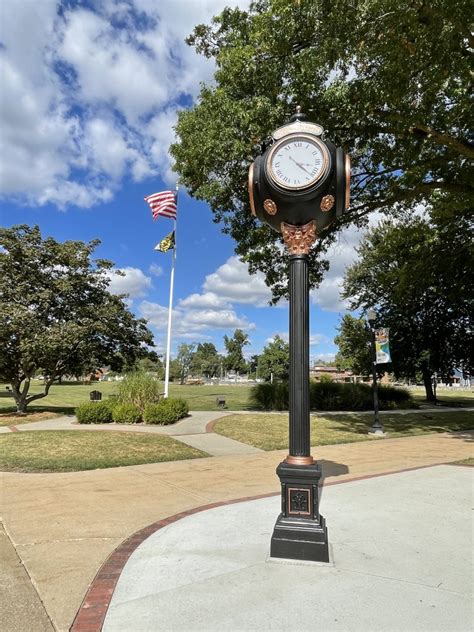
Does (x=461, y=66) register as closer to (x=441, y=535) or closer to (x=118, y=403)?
(x=441, y=535)

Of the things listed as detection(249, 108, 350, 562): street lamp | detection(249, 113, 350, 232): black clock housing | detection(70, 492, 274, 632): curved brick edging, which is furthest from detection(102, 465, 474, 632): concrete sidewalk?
detection(249, 113, 350, 232): black clock housing

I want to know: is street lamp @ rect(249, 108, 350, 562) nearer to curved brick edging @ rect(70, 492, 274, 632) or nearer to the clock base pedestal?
the clock base pedestal

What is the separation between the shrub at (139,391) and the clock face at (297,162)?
40.4ft

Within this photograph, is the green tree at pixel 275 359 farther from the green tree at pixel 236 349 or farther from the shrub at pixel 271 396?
the shrub at pixel 271 396

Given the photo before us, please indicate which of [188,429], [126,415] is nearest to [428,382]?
[188,429]

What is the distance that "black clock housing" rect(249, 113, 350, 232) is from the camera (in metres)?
4.70

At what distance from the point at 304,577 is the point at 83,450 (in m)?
7.86

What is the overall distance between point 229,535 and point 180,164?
443 inches

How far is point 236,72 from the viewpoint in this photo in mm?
10500

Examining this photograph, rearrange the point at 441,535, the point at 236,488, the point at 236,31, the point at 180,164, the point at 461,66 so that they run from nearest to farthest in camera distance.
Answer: the point at 441,535 → the point at 236,488 → the point at 461,66 → the point at 236,31 → the point at 180,164

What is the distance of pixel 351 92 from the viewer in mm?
10617

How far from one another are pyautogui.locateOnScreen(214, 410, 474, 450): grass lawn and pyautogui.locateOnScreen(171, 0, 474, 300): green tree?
7.01 meters

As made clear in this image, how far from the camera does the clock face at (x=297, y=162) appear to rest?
466 cm

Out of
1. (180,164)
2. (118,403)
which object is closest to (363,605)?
(180,164)
